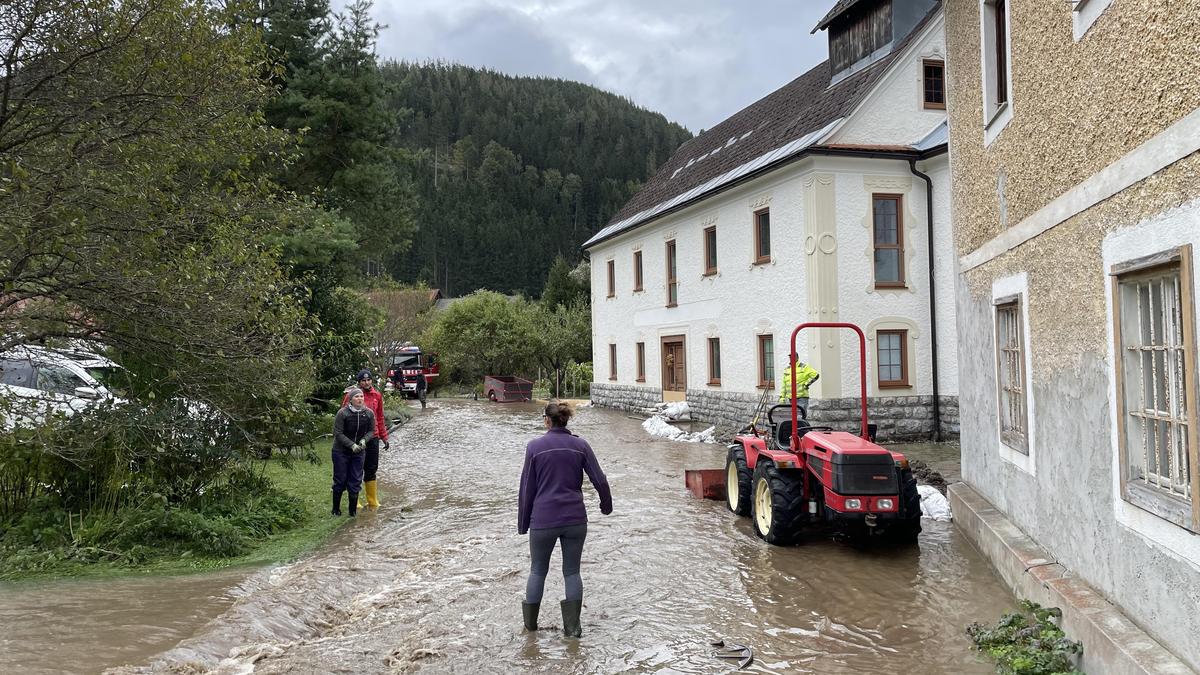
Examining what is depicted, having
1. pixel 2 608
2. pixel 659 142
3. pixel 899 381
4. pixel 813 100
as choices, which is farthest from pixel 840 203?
pixel 659 142

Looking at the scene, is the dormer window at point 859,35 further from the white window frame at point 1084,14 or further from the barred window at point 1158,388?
the barred window at point 1158,388

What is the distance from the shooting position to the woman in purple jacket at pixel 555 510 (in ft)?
20.5

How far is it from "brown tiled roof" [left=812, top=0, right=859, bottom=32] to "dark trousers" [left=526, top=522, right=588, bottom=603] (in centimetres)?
1796

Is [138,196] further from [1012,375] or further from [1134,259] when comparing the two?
[1012,375]

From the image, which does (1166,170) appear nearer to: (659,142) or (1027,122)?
(1027,122)

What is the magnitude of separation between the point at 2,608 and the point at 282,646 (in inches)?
93.3

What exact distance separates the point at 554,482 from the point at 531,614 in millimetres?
978

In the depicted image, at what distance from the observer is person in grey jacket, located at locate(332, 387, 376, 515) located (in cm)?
1063

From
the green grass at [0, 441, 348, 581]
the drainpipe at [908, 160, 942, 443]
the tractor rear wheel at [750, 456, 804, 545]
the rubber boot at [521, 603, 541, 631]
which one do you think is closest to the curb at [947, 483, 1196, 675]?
the tractor rear wheel at [750, 456, 804, 545]

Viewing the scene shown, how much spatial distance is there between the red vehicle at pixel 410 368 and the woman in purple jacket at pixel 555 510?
89.0ft

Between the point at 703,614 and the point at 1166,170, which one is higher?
the point at 1166,170

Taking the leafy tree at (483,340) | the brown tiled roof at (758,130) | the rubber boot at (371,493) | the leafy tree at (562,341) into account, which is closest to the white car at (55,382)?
the rubber boot at (371,493)

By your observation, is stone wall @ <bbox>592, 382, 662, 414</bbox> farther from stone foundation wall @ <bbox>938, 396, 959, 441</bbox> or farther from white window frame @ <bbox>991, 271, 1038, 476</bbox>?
white window frame @ <bbox>991, 271, 1038, 476</bbox>

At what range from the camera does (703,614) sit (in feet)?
22.2
